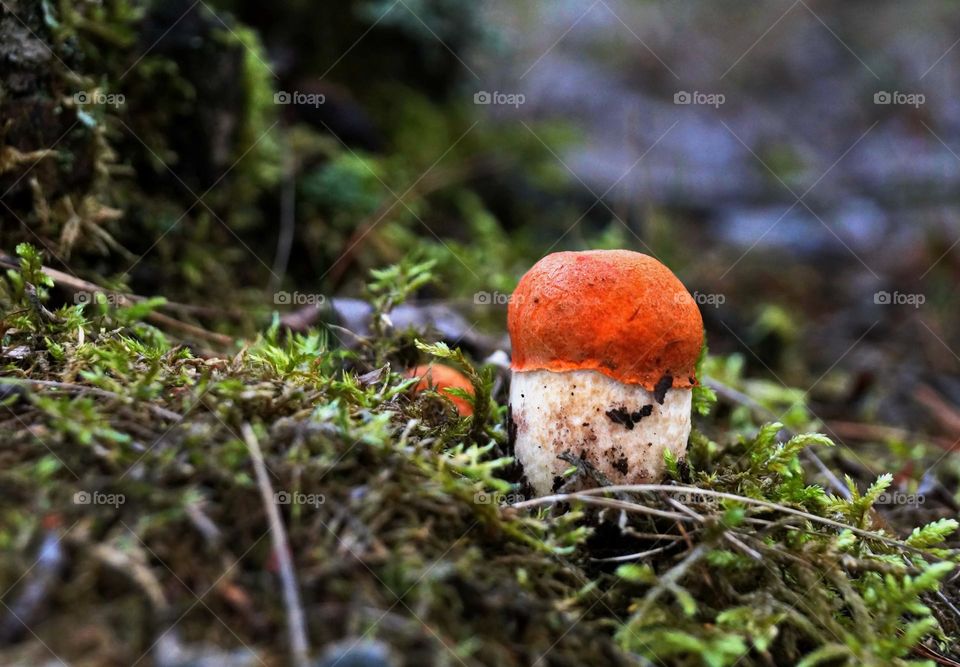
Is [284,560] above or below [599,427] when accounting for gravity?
below

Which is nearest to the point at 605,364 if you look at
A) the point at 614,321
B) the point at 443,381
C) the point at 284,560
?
the point at 614,321

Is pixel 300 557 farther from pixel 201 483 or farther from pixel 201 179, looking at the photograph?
pixel 201 179

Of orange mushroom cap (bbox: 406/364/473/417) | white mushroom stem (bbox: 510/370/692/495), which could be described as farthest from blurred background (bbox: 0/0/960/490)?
white mushroom stem (bbox: 510/370/692/495)

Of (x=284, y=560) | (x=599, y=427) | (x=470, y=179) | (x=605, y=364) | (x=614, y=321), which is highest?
(x=470, y=179)

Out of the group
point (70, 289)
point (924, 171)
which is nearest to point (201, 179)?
point (70, 289)

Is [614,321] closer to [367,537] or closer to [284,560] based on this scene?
[367,537]

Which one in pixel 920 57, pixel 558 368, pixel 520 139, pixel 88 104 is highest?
pixel 920 57

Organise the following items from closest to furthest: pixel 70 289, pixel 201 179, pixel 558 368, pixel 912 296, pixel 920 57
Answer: pixel 558 368 < pixel 70 289 < pixel 201 179 < pixel 912 296 < pixel 920 57
